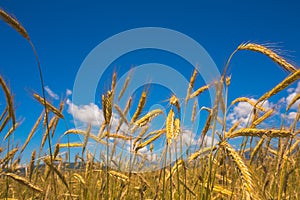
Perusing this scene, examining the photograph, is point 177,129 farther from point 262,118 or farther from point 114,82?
point 262,118

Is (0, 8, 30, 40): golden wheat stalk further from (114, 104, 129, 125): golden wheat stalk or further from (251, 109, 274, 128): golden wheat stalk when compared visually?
(251, 109, 274, 128): golden wheat stalk

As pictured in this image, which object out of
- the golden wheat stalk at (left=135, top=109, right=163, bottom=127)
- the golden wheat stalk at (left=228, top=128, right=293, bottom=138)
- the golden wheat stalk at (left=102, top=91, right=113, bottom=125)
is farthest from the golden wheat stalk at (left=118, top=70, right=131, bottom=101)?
Result: the golden wheat stalk at (left=228, top=128, right=293, bottom=138)

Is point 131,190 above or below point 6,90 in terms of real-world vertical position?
below

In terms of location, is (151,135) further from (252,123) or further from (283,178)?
(283,178)

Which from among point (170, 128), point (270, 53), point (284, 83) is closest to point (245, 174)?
point (170, 128)

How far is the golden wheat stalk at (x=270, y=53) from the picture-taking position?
2598 millimetres

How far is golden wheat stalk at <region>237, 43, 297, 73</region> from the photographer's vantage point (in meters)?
2.60

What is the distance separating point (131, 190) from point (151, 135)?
108cm

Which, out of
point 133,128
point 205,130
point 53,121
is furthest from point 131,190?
point 205,130

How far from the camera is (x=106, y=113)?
2736 mm

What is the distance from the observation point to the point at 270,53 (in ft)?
8.78

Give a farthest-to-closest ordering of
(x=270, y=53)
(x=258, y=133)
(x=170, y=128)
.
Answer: (x=270, y=53), (x=170, y=128), (x=258, y=133)

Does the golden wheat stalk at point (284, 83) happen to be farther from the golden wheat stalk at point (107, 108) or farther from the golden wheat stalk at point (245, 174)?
the golden wheat stalk at point (107, 108)

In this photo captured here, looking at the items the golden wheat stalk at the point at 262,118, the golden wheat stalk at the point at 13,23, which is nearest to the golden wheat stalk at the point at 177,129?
the golden wheat stalk at the point at 262,118
